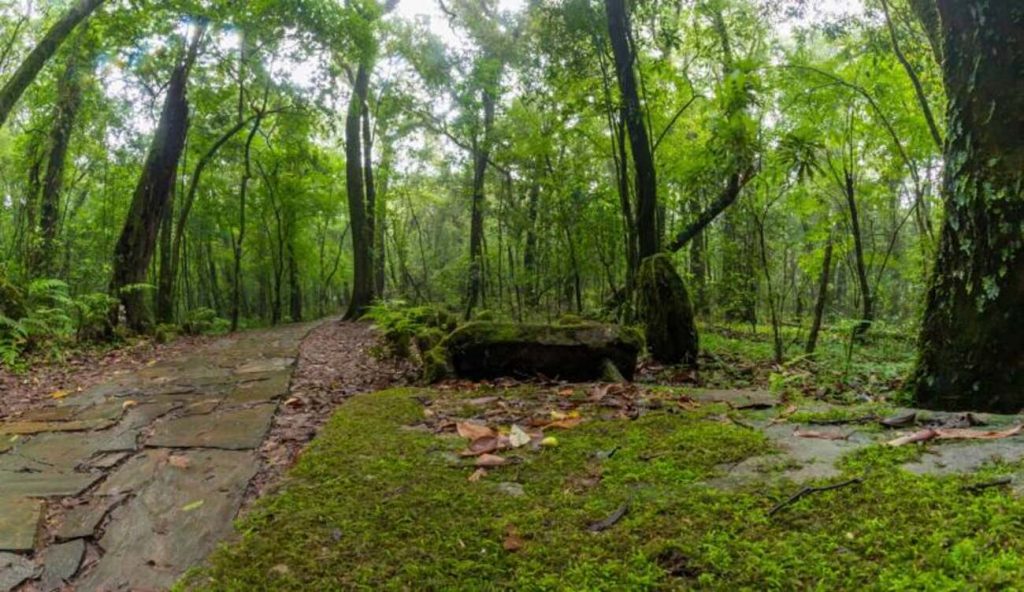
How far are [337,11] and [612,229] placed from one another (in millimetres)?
6323

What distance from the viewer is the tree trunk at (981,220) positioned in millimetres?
2740

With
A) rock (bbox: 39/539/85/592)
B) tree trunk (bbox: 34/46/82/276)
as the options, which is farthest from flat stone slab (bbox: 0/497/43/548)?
tree trunk (bbox: 34/46/82/276)

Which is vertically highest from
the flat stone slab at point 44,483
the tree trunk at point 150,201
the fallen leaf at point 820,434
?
the tree trunk at point 150,201

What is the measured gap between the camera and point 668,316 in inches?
241

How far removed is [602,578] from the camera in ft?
4.74

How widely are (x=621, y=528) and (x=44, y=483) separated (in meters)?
3.20

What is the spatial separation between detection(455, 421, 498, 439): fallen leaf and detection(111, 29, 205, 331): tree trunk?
347 inches

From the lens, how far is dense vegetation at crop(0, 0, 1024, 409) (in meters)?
3.07

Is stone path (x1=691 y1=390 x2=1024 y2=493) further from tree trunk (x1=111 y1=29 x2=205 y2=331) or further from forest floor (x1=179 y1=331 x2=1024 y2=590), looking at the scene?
tree trunk (x1=111 y1=29 x2=205 y2=331)

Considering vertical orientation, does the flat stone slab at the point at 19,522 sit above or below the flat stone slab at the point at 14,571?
above

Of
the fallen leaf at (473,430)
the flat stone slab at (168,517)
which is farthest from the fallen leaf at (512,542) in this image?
the flat stone slab at (168,517)

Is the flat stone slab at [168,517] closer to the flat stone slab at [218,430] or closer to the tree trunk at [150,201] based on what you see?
the flat stone slab at [218,430]

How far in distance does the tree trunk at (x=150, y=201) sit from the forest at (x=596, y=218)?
2.0 inches

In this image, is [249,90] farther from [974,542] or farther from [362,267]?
[974,542]
